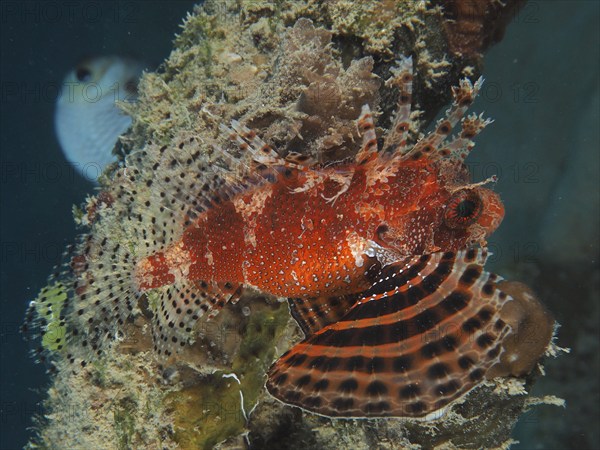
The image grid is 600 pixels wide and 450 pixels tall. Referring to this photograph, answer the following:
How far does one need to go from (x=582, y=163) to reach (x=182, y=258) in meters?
11.9

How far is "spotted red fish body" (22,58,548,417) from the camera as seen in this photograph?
2.70m

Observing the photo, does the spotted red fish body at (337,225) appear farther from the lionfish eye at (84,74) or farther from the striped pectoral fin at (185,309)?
the lionfish eye at (84,74)

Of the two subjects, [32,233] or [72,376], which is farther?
[32,233]

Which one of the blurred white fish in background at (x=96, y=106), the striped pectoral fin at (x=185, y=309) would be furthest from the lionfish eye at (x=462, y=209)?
the blurred white fish in background at (x=96, y=106)

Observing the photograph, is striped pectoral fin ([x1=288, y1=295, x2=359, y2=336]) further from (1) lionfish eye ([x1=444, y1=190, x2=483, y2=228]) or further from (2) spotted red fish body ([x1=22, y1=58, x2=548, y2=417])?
(1) lionfish eye ([x1=444, y1=190, x2=483, y2=228])

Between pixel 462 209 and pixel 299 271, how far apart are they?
4.37 feet

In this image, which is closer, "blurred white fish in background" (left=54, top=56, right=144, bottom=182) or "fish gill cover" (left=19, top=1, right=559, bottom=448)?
"fish gill cover" (left=19, top=1, right=559, bottom=448)

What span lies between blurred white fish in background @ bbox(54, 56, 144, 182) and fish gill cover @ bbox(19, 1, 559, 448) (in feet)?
20.9

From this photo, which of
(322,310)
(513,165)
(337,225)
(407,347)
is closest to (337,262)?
(337,225)

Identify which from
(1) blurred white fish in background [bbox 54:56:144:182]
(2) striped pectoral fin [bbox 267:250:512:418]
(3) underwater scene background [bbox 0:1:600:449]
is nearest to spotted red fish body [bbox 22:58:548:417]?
(2) striped pectoral fin [bbox 267:250:512:418]

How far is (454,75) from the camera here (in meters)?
5.45

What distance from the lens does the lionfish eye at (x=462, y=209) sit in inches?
124

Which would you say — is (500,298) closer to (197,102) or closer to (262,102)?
(262,102)

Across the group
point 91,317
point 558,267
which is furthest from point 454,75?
point 558,267
